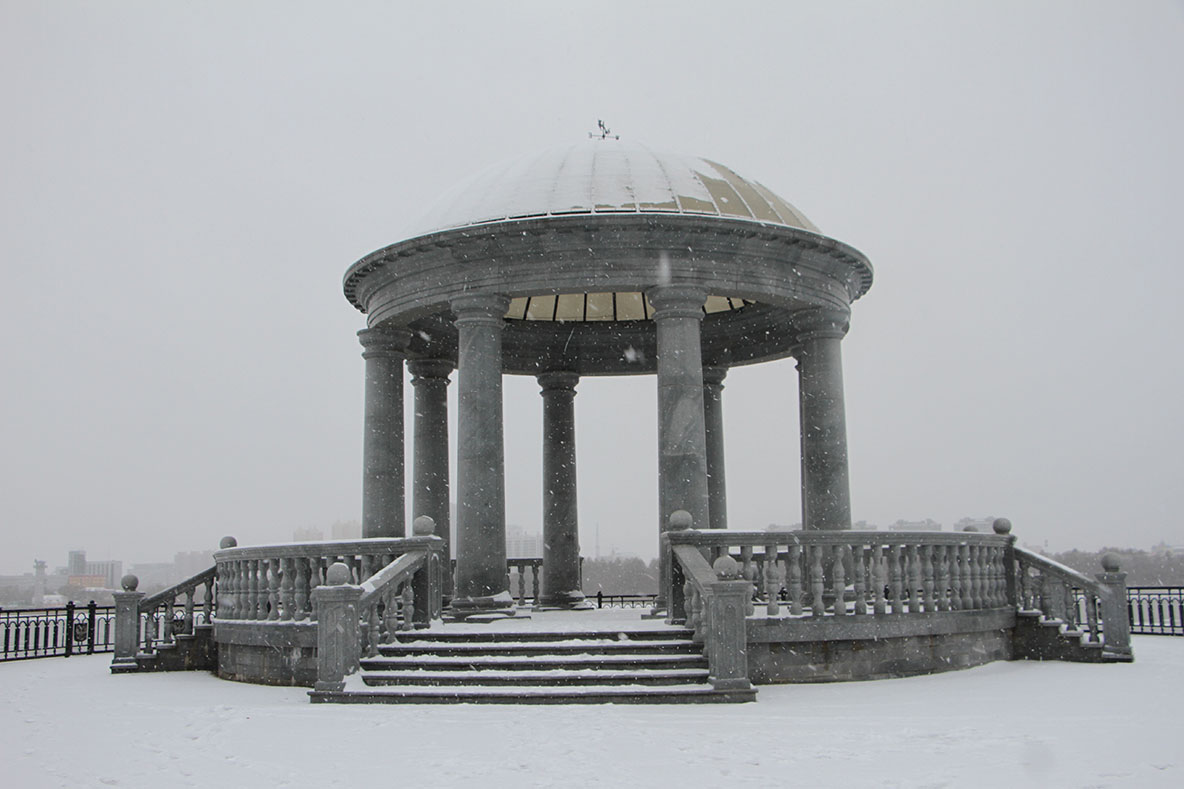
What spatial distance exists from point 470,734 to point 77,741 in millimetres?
4163

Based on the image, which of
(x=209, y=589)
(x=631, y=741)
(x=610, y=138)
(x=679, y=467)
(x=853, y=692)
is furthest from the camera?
(x=610, y=138)

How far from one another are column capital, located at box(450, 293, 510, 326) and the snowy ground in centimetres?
693

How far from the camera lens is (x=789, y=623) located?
1491 centimetres

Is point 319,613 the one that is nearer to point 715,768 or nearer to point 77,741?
point 77,741

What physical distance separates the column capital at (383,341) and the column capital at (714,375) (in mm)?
7512

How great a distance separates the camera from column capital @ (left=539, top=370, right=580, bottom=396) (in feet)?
84.5

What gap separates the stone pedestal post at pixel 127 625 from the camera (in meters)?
19.8

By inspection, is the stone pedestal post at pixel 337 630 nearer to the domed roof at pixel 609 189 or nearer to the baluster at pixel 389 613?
the baluster at pixel 389 613

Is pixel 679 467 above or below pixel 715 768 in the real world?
above

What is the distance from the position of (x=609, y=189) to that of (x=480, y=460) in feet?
17.8

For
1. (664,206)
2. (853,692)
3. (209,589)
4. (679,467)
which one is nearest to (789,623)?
(853,692)

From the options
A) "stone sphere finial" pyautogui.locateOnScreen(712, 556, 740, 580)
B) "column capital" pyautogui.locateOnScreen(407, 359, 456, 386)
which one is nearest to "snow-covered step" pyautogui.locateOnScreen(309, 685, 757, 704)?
"stone sphere finial" pyautogui.locateOnScreen(712, 556, 740, 580)

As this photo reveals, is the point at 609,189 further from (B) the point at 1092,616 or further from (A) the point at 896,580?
(B) the point at 1092,616

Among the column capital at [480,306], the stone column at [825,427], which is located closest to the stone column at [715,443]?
the stone column at [825,427]
